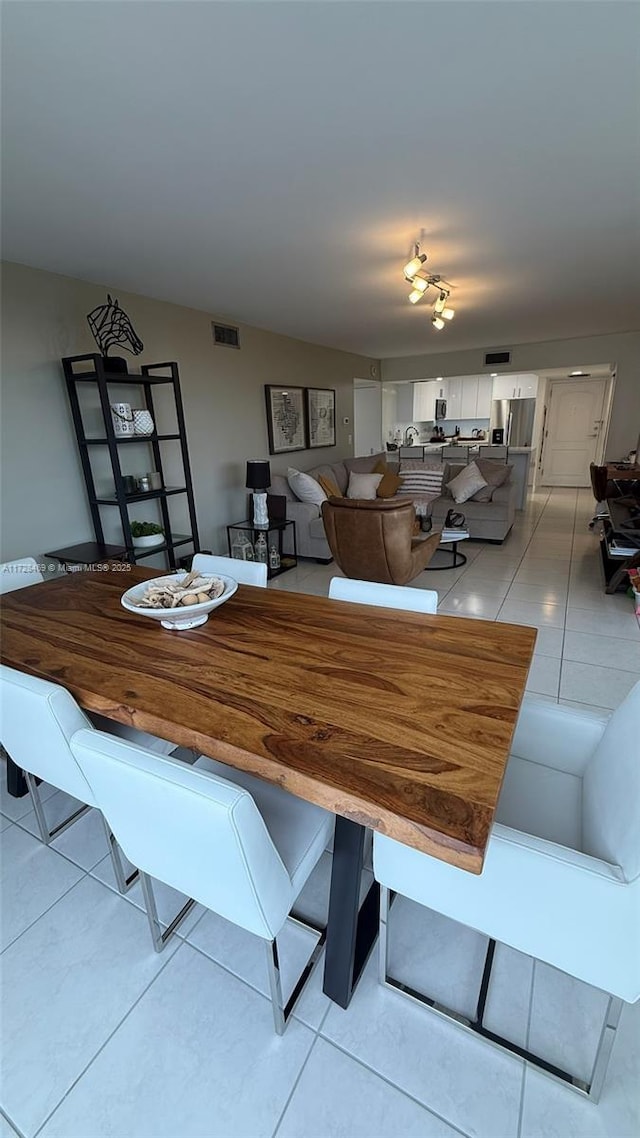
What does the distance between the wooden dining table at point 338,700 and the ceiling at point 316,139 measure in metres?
1.62

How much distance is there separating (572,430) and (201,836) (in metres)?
9.32

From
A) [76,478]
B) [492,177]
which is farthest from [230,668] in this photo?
[76,478]

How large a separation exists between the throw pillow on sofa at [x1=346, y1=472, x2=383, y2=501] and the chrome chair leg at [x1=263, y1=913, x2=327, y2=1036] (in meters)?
4.69

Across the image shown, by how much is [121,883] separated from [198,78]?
2.46 meters

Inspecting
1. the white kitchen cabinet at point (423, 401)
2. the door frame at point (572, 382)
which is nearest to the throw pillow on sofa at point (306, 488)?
the white kitchen cabinet at point (423, 401)

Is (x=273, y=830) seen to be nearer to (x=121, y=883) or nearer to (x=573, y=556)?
(x=121, y=883)

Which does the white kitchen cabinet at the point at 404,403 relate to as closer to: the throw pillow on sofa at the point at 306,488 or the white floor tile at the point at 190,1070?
the throw pillow on sofa at the point at 306,488

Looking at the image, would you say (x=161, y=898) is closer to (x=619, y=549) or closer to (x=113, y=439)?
(x=113, y=439)

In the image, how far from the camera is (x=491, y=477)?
5.43 metres

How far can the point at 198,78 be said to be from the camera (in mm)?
1348

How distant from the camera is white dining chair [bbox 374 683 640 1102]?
0.78 metres

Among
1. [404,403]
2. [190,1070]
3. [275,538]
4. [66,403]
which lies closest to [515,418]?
[404,403]

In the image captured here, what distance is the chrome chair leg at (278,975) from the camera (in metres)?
1.04

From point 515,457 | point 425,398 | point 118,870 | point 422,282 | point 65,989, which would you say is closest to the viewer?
point 65,989
